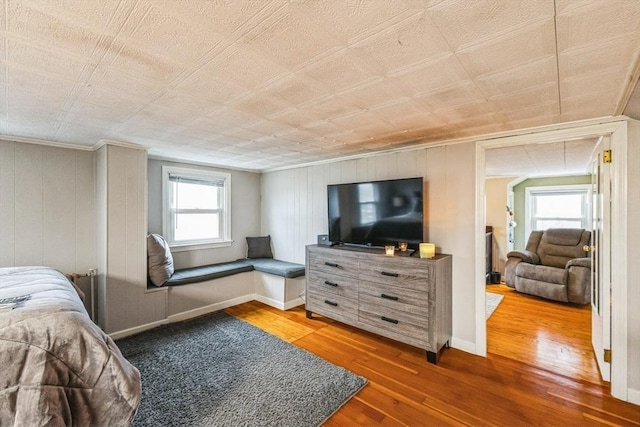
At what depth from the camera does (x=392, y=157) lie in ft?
11.2

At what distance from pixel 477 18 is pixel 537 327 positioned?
3743 millimetres

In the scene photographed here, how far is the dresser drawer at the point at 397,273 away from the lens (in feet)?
8.73

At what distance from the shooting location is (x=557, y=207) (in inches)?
222

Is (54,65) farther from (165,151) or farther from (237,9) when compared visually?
(165,151)

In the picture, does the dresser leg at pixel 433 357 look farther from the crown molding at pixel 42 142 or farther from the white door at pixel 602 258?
the crown molding at pixel 42 142

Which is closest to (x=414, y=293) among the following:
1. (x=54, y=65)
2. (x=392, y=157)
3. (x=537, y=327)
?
(x=392, y=157)

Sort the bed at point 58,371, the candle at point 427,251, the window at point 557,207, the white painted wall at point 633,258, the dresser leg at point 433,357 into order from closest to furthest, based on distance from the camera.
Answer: the bed at point 58,371, the white painted wall at point 633,258, the dresser leg at point 433,357, the candle at point 427,251, the window at point 557,207

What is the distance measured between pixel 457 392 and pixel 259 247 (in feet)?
11.4

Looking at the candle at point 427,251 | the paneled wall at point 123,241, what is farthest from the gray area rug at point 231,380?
the candle at point 427,251

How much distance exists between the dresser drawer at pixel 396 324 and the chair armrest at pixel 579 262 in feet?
10.6

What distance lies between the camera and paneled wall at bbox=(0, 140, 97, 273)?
2838mm

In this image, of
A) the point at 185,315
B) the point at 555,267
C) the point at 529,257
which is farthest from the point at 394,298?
the point at 555,267

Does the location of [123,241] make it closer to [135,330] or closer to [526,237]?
[135,330]

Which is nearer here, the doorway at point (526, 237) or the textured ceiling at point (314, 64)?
the textured ceiling at point (314, 64)
